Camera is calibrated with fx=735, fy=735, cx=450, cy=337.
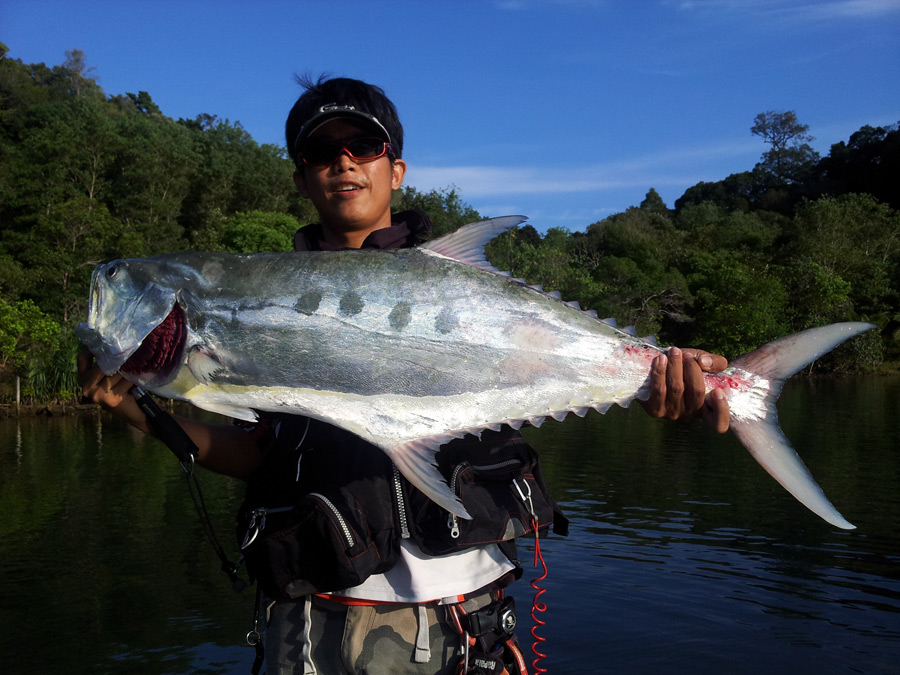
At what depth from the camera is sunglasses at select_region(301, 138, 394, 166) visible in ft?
10.4

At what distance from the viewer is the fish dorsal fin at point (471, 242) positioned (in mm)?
2836

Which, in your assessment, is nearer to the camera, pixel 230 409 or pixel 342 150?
pixel 230 409

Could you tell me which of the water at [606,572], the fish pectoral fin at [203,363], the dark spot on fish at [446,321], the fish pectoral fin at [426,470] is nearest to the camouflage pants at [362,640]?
the fish pectoral fin at [426,470]

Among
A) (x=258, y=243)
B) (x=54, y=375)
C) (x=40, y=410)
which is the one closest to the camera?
(x=40, y=410)

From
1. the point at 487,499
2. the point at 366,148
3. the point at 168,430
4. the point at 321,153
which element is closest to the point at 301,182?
the point at 321,153

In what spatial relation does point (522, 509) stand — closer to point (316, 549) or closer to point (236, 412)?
point (316, 549)

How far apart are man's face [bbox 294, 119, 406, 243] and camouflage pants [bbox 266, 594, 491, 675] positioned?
155cm

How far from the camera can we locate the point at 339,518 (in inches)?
105

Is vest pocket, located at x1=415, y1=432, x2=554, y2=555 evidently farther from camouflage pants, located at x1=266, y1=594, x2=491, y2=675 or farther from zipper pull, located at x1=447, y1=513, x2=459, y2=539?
camouflage pants, located at x1=266, y1=594, x2=491, y2=675

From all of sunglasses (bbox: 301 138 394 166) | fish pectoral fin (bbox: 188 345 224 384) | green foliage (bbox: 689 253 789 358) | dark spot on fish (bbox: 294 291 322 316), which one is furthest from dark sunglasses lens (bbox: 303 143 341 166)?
green foliage (bbox: 689 253 789 358)

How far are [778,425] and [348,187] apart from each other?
1.94 meters

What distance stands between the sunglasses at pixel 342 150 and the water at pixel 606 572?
6.47 meters

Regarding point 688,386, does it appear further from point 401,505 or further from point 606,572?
point 606,572

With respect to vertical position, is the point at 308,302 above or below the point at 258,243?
below
